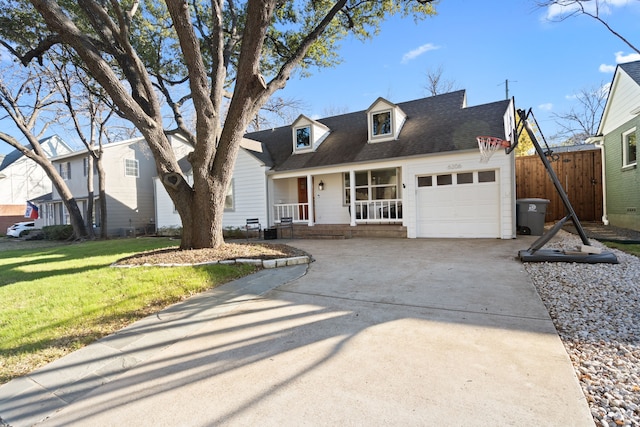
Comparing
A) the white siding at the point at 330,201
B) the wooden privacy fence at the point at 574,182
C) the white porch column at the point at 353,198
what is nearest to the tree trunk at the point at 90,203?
the white siding at the point at 330,201

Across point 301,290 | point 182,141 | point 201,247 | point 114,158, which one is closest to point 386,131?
point 201,247

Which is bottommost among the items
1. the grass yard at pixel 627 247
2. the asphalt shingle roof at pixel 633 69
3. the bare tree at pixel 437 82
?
the grass yard at pixel 627 247

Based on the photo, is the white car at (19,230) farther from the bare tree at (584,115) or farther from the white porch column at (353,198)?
the bare tree at (584,115)

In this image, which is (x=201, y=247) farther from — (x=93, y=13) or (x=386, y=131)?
(x=386, y=131)

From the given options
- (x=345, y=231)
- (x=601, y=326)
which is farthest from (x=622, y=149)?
(x=601, y=326)

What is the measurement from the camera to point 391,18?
36.9 ft

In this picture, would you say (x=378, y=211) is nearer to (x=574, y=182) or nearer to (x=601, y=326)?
(x=574, y=182)

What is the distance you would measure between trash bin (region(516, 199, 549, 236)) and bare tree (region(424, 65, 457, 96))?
59.8ft

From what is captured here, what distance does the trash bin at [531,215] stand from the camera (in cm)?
1017

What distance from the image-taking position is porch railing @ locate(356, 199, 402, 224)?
1191 centimetres

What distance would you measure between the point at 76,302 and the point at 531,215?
39.5 ft

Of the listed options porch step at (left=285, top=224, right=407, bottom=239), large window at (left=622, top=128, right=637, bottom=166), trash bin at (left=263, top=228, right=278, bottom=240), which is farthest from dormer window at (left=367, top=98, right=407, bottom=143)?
large window at (left=622, top=128, right=637, bottom=166)

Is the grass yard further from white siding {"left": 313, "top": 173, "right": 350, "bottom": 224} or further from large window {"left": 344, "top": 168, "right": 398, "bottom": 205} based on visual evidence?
white siding {"left": 313, "top": 173, "right": 350, "bottom": 224}

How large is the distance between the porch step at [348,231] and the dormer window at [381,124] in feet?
13.1
